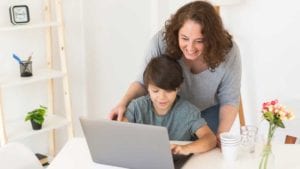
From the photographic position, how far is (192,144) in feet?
5.65

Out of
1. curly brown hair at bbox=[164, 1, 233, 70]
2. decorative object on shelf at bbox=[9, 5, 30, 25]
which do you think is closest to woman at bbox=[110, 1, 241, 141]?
curly brown hair at bbox=[164, 1, 233, 70]

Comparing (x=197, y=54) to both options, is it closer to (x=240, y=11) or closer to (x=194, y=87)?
(x=194, y=87)

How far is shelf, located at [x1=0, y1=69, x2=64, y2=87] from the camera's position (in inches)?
109

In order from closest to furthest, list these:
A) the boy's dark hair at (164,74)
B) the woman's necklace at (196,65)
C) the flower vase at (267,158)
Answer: the flower vase at (267,158) < the boy's dark hair at (164,74) < the woman's necklace at (196,65)

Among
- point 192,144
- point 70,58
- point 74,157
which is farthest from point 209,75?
point 70,58

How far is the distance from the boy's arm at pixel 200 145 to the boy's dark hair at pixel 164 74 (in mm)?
204

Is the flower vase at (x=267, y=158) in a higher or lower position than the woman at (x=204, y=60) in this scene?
lower

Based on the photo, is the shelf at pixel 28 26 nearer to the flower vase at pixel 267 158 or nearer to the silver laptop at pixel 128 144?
the silver laptop at pixel 128 144

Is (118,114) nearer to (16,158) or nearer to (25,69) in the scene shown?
(16,158)

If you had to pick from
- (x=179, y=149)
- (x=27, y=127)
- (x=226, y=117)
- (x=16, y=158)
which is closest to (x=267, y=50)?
(x=226, y=117)

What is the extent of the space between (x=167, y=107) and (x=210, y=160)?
31cm

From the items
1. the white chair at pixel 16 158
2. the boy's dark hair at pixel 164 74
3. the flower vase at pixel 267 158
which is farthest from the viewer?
the boy's dark hair at pixel 164 74

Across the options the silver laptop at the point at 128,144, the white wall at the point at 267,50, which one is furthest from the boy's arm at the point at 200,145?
the white wall at the point at 267,50

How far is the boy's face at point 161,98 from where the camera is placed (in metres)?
1.84
